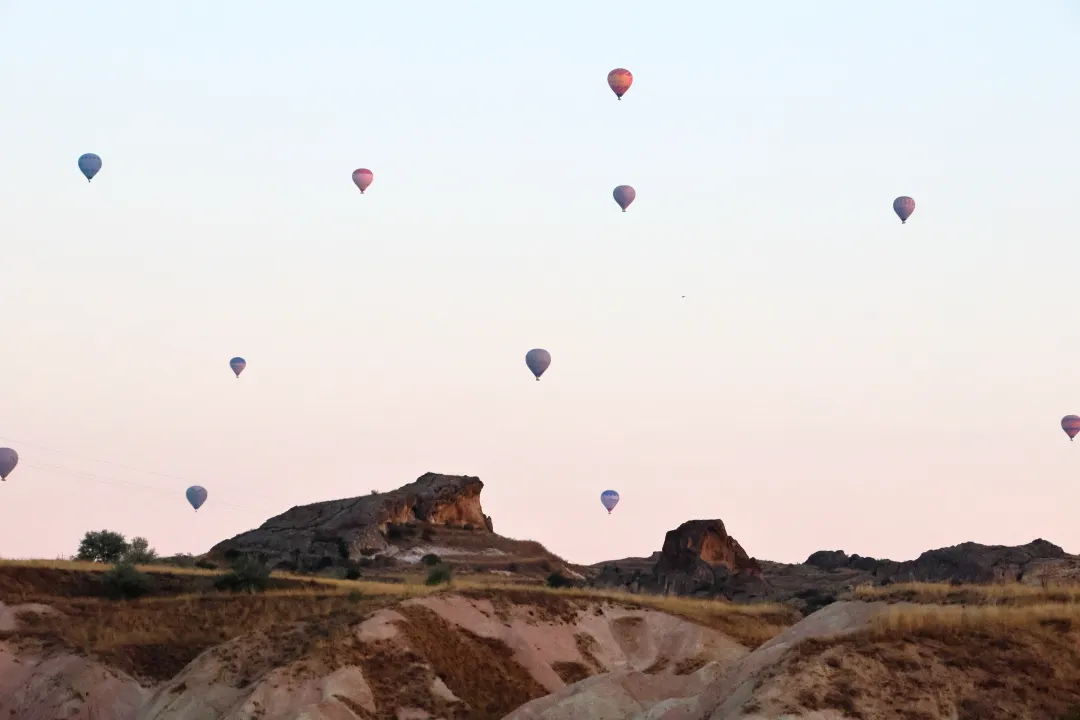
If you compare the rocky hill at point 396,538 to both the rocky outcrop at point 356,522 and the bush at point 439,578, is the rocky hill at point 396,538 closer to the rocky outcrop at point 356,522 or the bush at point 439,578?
the rocky outcrop at point 356,522

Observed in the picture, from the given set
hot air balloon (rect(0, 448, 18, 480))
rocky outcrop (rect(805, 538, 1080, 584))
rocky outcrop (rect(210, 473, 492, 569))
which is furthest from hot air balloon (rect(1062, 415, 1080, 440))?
hot air balloon (rect(0, 448, 18, 480))

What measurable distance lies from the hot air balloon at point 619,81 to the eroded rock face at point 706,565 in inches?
1210

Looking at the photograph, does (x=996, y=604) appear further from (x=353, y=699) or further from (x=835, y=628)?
(x=353, y=699)

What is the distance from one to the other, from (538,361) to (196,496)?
29.3 m

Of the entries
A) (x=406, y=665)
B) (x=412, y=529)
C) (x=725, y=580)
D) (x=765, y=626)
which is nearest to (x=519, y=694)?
(x=406, y=665)

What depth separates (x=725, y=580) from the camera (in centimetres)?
10050

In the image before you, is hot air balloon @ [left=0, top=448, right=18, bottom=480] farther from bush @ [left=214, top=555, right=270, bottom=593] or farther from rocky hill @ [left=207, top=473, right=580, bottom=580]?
bush @ [left=214, top=555, right=270, bottom=593]

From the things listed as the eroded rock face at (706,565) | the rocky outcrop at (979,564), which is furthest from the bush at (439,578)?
the rocky outcrop at (979,564)

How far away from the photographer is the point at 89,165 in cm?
10706

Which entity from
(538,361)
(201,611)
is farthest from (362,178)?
(201,611)

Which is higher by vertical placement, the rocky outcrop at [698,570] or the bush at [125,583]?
the rocky outcrop at [698,570]

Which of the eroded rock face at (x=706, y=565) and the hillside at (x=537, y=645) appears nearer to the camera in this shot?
the hillside at (x=537, y=645)

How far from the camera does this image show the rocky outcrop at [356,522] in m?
121

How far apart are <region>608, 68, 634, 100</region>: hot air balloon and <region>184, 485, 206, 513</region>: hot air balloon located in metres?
43.8
